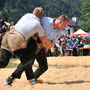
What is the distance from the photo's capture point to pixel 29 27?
443cm

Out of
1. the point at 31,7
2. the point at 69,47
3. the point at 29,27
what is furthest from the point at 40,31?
the point at 31,7

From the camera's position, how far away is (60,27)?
476 cm

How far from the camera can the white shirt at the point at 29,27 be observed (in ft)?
14.5

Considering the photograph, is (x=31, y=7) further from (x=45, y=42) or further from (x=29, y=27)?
(x=29, y=27)

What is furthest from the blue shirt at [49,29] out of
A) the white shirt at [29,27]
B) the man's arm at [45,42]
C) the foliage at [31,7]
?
the foliage at [31,7]

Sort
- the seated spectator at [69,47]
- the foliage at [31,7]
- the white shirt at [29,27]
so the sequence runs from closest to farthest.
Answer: the white shirt at [29,27] → the seated spectator at [69,47] → the foliage at [31,7]

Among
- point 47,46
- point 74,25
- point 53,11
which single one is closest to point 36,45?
point 47,46

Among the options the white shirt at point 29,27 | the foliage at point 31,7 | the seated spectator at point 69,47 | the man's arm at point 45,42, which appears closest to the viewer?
the white shirt at point 29,27

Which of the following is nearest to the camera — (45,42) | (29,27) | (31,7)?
(29,27)

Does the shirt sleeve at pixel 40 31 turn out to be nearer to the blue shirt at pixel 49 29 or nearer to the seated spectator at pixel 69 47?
the blue shirt at pixel 49 29

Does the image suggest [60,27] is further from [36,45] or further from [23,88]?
[23,88]

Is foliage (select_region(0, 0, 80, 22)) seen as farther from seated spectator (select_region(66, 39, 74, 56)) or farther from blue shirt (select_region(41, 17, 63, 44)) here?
blue shirt (select_region(41, 17, 63, 44))

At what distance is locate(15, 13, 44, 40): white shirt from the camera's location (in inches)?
174

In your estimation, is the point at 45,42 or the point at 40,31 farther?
the point at 45,42
